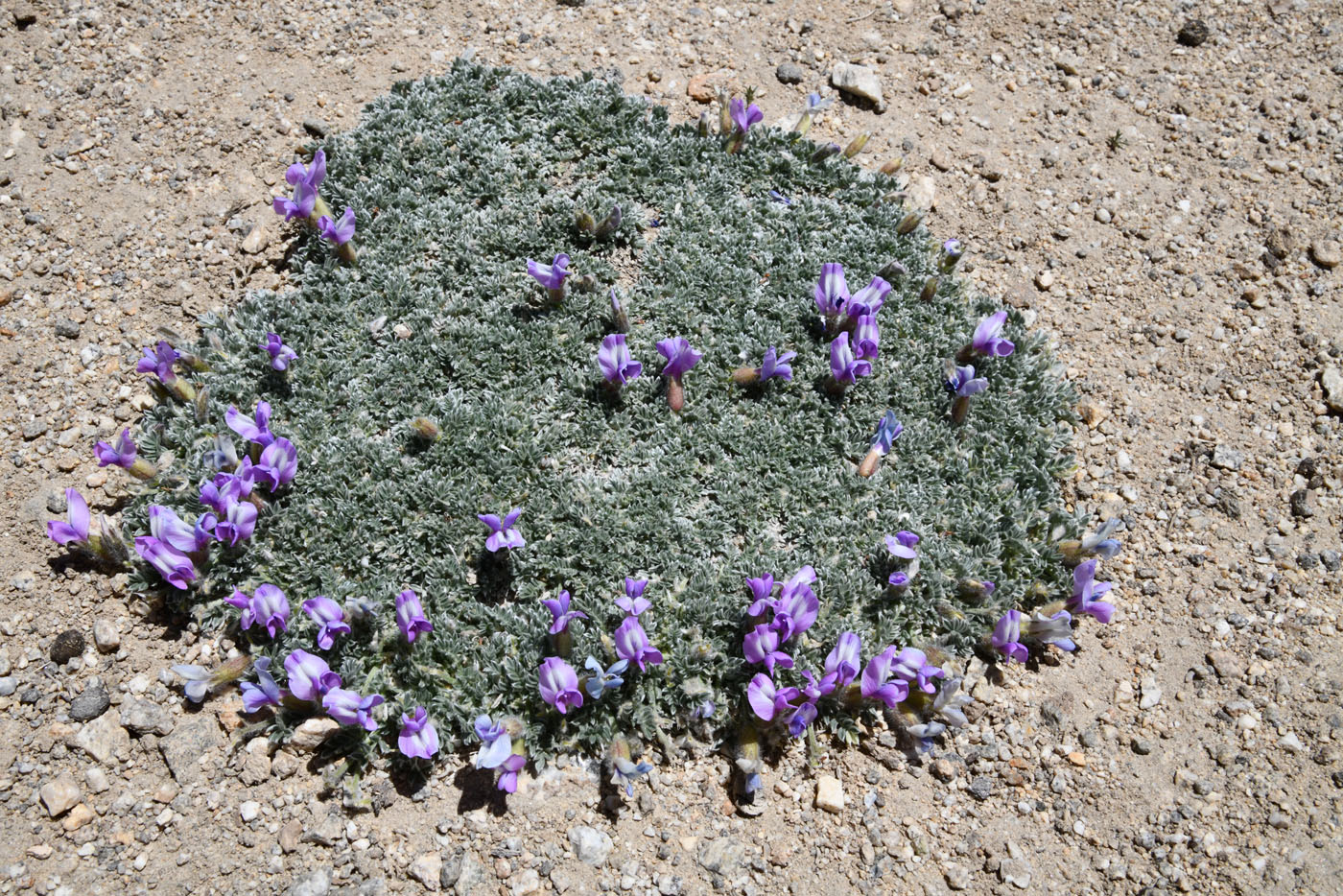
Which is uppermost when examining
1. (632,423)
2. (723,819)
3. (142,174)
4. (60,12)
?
(60,12)

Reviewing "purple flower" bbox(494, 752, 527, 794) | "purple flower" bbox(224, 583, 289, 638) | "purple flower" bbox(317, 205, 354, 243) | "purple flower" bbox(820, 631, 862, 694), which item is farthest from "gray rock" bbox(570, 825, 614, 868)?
"purple flower" bbox(317, 205, 354, 243)

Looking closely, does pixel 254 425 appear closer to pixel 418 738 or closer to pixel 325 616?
pixel 325 616

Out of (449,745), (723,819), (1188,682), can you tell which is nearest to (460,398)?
(449,745)

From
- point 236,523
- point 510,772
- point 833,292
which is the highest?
point 833,292

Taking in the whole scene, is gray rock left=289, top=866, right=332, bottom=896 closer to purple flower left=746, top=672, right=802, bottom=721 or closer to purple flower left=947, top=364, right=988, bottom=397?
purple flower left=746, top=672, right=802, bottom=721

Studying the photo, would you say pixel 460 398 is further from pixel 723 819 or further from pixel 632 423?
pixel 723 819

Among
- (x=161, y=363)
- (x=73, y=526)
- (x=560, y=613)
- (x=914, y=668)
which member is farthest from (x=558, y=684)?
(x=161, y=363)
